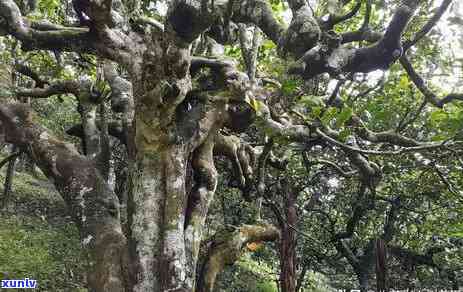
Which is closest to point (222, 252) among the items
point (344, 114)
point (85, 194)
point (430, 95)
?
point (85, 194)

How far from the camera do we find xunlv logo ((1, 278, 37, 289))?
27.4ft

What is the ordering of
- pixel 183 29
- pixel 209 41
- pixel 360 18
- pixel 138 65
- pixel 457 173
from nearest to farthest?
1. pixel 183 29
2. pixel 138 65
3. pixel 209 41
4. pixel 457 173
5. pixel 360 18

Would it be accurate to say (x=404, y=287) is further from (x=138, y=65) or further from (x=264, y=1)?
(x=138, y=65)

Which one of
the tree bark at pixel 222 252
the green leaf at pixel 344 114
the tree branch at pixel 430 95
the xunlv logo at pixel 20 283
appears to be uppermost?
the tree branch at pixel 430 95

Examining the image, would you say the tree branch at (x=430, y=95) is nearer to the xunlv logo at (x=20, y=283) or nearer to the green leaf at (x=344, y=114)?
the green leaf at (x=344, y=114)

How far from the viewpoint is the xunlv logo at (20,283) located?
8.34m

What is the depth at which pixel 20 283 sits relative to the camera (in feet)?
28.8

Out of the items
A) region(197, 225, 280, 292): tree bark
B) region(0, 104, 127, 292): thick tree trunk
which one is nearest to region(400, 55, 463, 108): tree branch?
region(197, 225, 280, 292): tree bark

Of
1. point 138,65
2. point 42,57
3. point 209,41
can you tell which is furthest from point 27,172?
point 138,65

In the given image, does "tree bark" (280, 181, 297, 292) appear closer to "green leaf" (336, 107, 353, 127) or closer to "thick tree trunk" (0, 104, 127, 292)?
"green leaf" (336, 107, 353, 127)

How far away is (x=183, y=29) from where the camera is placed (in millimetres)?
3994

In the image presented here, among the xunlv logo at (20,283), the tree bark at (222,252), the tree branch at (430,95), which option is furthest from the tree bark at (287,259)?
the xunlv logo at (20,283)

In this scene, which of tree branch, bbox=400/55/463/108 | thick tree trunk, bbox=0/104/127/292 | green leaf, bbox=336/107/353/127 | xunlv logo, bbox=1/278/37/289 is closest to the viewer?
green leaf, bbox=336/107/353/127

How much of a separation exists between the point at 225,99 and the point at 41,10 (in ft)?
21.0
